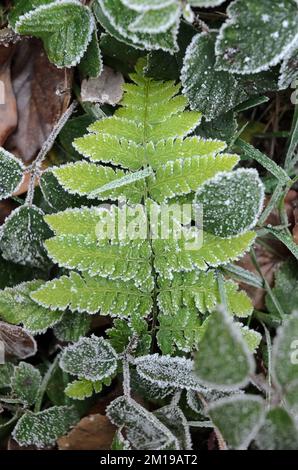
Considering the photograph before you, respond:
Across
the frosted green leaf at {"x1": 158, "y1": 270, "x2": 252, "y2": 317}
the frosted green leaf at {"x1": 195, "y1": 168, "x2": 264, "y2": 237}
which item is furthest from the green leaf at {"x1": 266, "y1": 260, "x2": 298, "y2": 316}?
the frosted green leaf at {"x1": 195, "y1": 168, "x2": 264, "y2": 237}

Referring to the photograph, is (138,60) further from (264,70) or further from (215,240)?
(215,240)

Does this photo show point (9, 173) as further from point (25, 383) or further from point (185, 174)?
point (25, 383)

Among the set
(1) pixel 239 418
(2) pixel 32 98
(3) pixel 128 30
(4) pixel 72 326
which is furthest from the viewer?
(2) pixel 32 98

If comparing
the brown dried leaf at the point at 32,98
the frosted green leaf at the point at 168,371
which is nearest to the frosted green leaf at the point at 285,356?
the frosted green leaf at the point at 168,371

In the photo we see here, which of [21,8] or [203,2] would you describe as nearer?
[203,2]

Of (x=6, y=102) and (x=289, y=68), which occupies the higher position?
(x=289, y=68)

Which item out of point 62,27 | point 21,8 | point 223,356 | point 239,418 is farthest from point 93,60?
point 239,418

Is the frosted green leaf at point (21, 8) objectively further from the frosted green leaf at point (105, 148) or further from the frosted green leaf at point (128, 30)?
the frosted green leaf at point (105, 148)

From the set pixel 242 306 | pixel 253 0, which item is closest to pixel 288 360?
pixel 242 306
